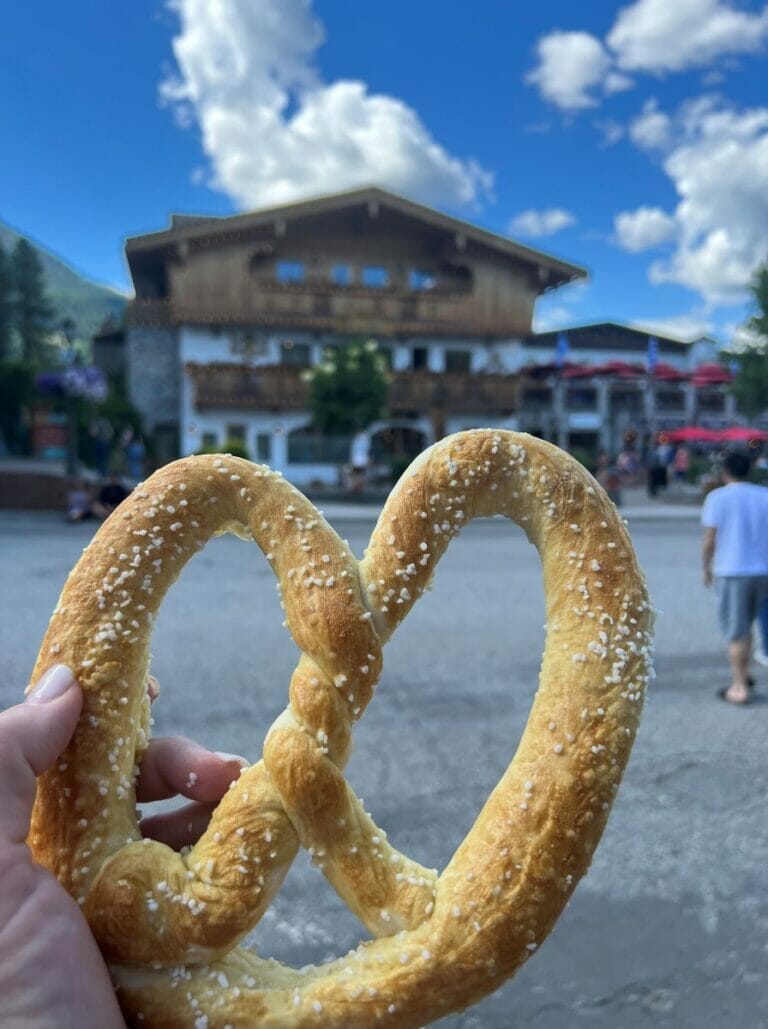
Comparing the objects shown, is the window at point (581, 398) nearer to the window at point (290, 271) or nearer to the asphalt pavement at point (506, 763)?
the window at point (290, 271)

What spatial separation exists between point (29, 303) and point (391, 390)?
45.7 metres

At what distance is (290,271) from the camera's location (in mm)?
25734

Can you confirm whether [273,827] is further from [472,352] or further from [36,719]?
[472,352]

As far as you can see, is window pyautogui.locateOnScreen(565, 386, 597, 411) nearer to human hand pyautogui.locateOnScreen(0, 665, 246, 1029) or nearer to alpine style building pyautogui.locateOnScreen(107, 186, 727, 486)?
Result: alpine style building pyautogui.locateOnScreen(107, 186, 727, 486)

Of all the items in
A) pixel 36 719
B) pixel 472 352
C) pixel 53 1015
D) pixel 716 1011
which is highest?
pixel 472 352

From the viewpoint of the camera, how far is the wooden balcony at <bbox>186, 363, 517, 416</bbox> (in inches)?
958

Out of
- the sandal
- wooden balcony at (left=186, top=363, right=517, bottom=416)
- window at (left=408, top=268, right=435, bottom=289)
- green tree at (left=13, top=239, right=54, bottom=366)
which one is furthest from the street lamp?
green tree at (left=13, top=239, right=54, bottom=366)

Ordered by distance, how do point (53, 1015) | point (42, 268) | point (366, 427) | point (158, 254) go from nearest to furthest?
point (53, 1015) → point (366, 427) → point (158, 254) → point (42, 268)

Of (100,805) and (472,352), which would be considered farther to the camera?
(472,352)

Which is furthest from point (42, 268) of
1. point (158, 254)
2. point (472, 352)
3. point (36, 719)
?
point (36, 719)

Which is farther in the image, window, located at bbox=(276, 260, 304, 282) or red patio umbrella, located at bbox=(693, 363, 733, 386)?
red patio umbrella, located at bbox=(693, 363, 733, 386)

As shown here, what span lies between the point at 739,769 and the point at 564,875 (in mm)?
3261

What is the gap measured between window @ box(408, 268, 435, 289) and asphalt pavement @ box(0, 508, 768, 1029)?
816 inches

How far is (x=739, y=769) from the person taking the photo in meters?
3.99
